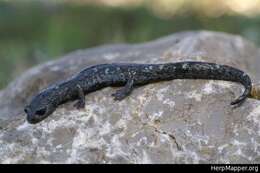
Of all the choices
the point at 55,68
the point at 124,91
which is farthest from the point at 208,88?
the point at 55,68

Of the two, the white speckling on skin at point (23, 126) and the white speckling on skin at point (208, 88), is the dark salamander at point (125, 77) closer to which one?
the white speckling on skin at point (208, 88)

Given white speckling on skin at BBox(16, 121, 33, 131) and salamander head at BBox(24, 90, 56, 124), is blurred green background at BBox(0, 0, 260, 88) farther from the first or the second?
white speckling on skin at BBox(16, 121, 33, 131)

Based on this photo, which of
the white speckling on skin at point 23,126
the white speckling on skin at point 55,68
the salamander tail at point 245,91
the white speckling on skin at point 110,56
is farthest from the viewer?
the white speckling on skin at point 110,56

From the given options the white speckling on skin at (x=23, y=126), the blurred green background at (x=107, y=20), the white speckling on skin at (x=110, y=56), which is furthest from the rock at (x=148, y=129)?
the blurred green background at (x=107, y=20)

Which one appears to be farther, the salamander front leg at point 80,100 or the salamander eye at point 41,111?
the salamander front leg at point 80,100

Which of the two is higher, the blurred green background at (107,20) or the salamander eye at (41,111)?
the salamander eye at (41,111)

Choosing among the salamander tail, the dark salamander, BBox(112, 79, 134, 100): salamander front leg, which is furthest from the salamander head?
the salamander tail
